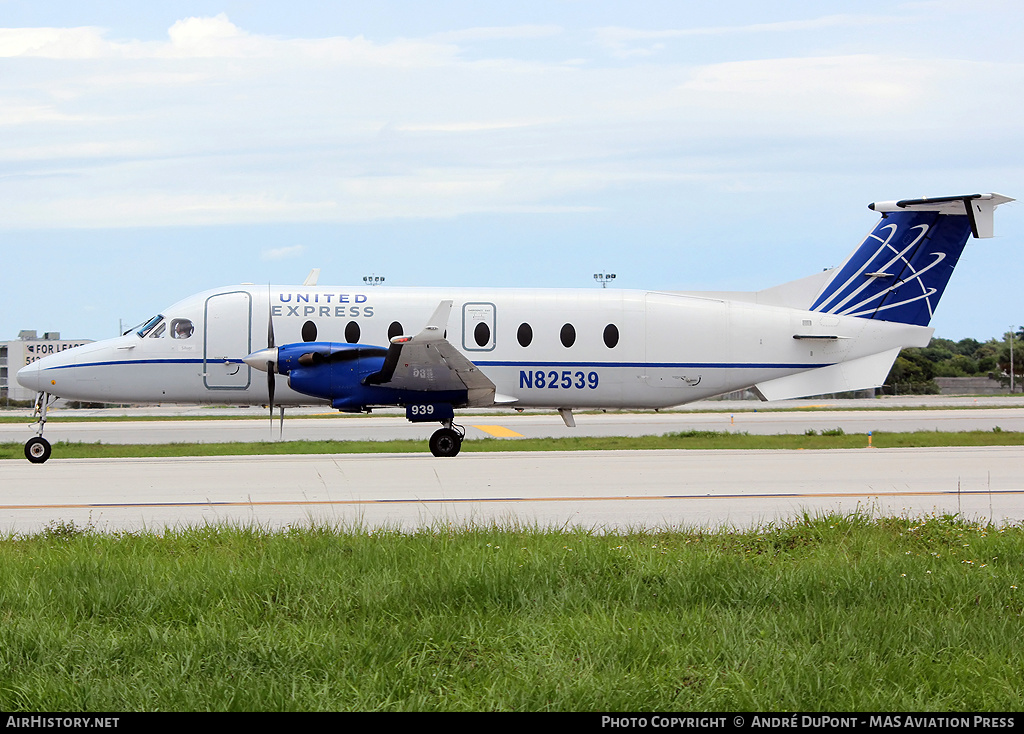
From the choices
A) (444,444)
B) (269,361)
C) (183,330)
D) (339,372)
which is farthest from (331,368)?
(183,330)

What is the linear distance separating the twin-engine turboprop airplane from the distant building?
7601 cm

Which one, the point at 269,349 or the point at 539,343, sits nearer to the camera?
the point at 269,349

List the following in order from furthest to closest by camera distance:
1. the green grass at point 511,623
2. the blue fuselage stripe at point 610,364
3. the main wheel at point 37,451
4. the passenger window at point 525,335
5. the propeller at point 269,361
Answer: the passenger window at point 525,335
the blue fuselage stripe at point 610,364
the propeller at point 269,361
the main wheel at point 37,451
the green grass at point 511,623

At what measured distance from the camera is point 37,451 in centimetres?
2050

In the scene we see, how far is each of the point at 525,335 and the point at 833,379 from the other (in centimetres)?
796

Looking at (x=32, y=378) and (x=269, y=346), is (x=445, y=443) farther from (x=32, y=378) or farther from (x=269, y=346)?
(x=32, y=378)

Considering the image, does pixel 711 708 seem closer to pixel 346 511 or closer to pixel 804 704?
pixel 804 704

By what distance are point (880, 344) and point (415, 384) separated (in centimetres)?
1205

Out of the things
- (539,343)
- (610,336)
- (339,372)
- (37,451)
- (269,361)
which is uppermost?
(610,336)

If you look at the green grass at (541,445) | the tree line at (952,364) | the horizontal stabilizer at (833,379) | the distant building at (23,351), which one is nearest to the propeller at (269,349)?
the green grass at (541,445)

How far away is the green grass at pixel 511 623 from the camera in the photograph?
5.39 meters

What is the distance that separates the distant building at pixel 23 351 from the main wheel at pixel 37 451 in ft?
253

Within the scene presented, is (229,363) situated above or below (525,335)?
below

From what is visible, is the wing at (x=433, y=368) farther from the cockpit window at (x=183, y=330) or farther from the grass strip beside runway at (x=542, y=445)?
the cockpit window at (x=183, y=330)
